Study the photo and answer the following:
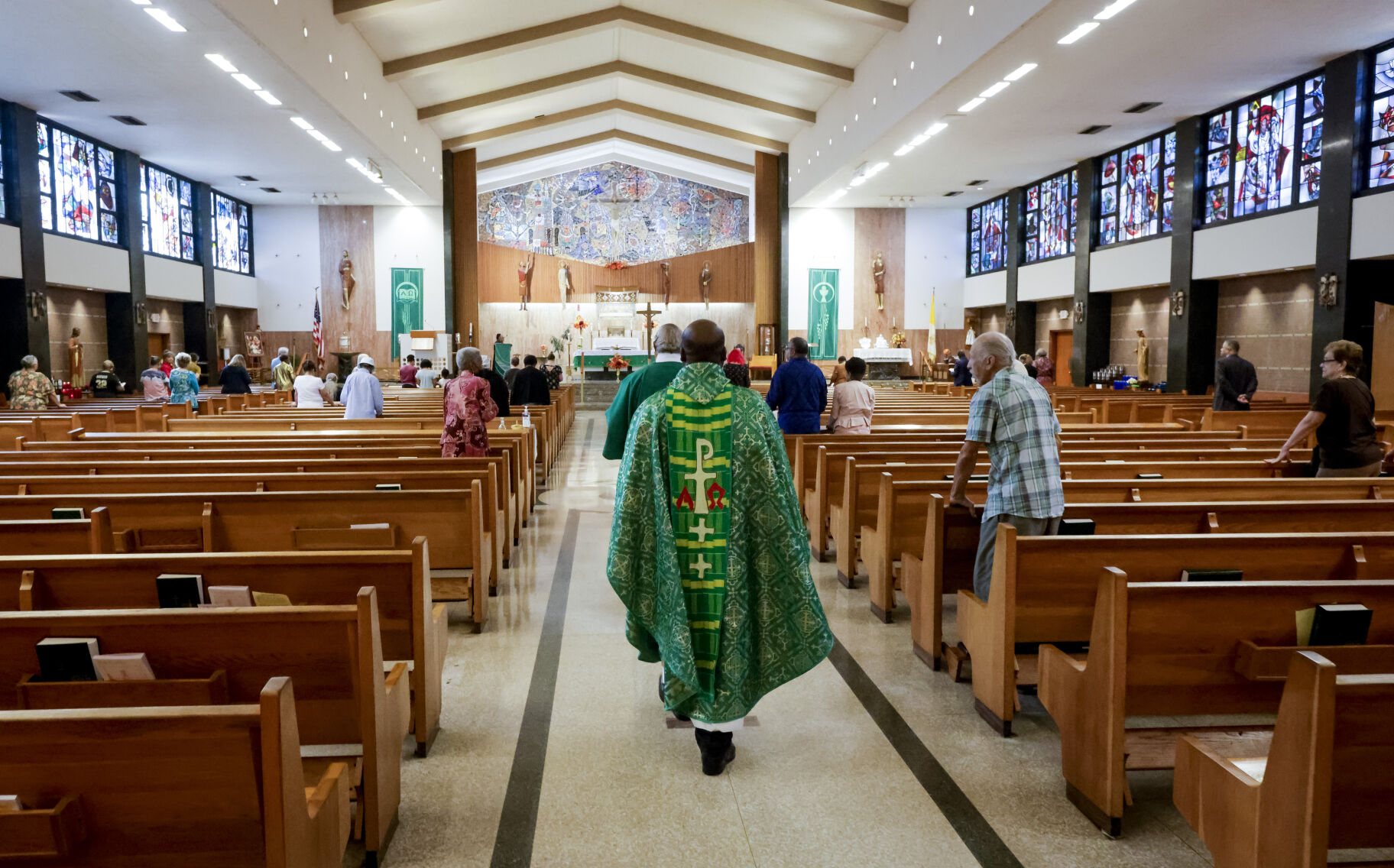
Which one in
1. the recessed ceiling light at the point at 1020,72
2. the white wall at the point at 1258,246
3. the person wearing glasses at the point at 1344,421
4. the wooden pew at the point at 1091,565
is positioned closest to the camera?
the wooden pew at the point at 1091,565

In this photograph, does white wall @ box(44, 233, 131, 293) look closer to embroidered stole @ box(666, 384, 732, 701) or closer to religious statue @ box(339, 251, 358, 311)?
religious statue @ box(339, 251, 358, 311)

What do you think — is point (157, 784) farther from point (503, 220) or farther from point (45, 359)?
point (503, 220)

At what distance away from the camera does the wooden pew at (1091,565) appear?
9.87 ft

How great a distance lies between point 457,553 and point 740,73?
571 inches

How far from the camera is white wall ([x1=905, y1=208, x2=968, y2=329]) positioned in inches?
906

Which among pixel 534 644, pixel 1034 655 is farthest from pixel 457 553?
pixel 1034 655

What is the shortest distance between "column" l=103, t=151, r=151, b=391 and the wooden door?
17445 mm

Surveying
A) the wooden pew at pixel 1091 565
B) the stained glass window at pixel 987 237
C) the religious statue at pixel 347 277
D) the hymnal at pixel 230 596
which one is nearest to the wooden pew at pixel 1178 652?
the wooden pew at pixel 1091 565

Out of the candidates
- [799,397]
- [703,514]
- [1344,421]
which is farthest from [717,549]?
[799,397]

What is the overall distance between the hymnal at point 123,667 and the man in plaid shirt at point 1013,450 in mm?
2588

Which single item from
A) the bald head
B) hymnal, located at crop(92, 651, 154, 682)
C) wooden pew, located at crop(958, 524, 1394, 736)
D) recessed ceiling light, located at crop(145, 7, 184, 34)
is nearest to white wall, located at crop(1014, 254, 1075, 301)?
recessed ceiling light, located at crop(145, 7, 184, 34)

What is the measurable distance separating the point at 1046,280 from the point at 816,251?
5643mm

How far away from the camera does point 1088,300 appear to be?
17.1 metres

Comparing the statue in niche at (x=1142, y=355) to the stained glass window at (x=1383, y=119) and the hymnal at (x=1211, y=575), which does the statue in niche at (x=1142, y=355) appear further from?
the hymnal at (x=1211, y=575)
